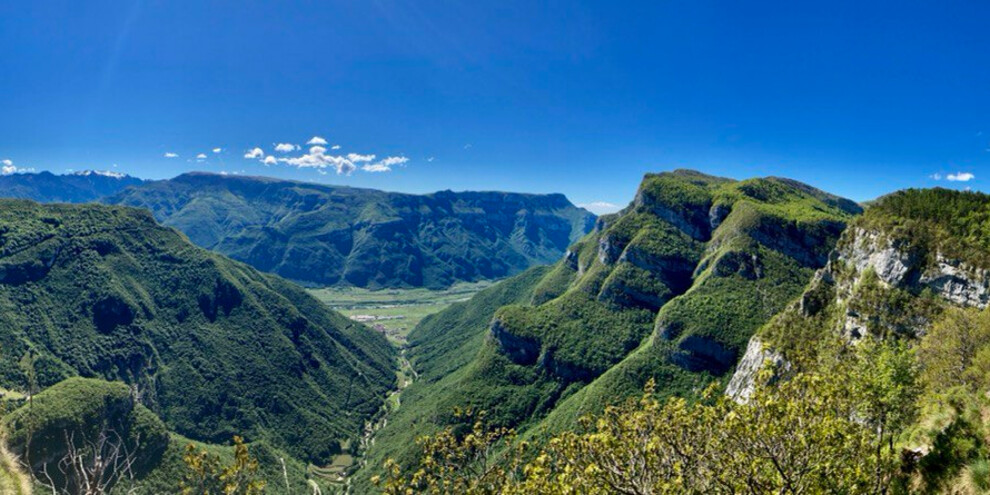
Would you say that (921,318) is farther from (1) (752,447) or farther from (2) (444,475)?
(2) (444,475)

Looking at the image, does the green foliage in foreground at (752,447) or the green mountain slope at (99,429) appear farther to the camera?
the green mountain slope at (99,429)

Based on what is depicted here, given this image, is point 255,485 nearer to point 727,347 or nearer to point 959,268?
point 959,268

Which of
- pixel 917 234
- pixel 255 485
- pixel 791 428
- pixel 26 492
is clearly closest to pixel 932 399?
pixel 791 428

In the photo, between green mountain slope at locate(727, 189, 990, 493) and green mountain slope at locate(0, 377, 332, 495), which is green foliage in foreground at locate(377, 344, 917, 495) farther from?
green mountain slope at locate(0, 377, 332, 495)

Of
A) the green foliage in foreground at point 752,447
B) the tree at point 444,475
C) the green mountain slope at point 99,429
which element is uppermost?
the green foliage in foreground at point 752,447

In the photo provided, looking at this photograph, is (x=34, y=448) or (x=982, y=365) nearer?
(x=982, y=365)

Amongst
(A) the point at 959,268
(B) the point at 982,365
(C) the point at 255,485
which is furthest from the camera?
(A) the point at 959,268

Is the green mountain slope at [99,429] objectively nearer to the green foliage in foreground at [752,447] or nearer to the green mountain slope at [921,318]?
the green foliage in foreground at [752,447]

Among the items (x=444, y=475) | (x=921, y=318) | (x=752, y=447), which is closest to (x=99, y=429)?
(x=444, y=475)

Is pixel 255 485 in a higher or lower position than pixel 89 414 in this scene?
higher

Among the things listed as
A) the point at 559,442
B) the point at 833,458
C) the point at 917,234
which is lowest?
the point at 559,442

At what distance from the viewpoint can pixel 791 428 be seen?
27281mm

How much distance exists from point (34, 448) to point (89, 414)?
21.4 metres

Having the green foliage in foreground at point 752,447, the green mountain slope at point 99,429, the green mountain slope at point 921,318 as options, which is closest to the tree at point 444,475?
the green foliage in foreground at point 752,447
